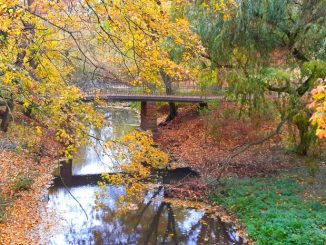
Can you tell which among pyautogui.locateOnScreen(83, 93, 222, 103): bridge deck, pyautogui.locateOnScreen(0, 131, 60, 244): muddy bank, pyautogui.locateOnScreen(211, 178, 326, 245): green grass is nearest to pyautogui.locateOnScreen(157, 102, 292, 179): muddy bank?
pyautogui.locateOnScreen(211, 178, 326, 245): green grass

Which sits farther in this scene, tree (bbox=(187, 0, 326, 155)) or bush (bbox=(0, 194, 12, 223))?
tree (bbox=(187, 0, 326, 155))

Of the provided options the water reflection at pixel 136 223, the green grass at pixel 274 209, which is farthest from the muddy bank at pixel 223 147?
the water reflection at pixel 136 223

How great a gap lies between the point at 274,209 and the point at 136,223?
4001 mm

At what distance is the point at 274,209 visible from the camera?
10.7 m

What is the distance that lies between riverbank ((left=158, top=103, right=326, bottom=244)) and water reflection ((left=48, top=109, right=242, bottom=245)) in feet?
2.93

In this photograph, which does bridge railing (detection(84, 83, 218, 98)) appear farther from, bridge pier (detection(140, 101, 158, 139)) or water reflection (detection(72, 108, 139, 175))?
water reflection (detection(72, 108, 139, 175))

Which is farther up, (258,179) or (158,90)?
(158,90)

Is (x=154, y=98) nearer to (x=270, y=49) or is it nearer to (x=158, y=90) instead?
(x=158, y=90)

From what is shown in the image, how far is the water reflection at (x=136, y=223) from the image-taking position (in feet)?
33.6

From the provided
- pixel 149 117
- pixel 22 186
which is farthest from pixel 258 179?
pixel 149 117

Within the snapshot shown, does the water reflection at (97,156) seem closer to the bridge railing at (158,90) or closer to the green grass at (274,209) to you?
the bridge railing at (158,90)

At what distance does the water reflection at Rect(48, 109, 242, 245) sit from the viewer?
10.2m

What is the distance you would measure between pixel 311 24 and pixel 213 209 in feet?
21.1

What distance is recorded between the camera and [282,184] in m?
12.7
